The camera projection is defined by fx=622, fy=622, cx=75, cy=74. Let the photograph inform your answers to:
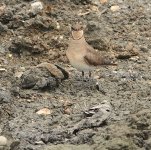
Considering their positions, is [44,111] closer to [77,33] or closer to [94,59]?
[94,59]

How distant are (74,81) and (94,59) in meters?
0.39

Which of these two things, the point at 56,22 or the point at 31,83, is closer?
the point at 31,83

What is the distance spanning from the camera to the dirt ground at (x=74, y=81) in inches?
228

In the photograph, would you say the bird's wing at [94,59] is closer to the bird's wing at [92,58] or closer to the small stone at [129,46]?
the bird's wing at [92,58]

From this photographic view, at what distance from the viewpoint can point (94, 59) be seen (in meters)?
7.09

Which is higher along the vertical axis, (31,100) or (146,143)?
(146,143)

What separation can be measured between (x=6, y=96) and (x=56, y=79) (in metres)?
0.65

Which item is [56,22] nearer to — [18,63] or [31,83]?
[18,63]

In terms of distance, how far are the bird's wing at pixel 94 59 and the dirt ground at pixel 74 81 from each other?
0.69 ft

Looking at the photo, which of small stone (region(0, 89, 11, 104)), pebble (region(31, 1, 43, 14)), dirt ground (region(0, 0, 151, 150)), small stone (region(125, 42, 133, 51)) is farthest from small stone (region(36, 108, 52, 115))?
pebble (region(31, 1, 43, 14))

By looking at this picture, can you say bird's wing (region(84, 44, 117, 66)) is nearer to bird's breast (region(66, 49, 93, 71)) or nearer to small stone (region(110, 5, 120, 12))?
bird's breast (region(66, 49, 93, 71))

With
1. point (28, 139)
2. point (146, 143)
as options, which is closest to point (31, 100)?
point (28, 139)

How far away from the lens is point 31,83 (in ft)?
22.7

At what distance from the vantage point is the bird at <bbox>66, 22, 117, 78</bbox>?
23.2ft
